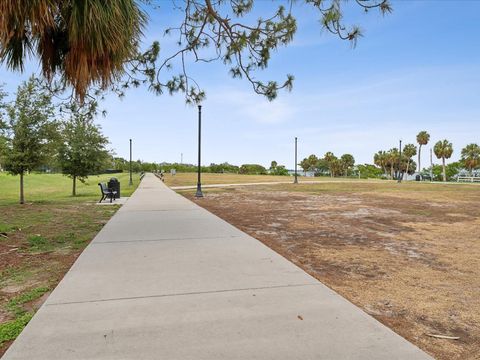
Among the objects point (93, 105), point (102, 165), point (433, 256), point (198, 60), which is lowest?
point (433, 256)

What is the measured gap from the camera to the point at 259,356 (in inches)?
109

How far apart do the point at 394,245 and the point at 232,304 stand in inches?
197

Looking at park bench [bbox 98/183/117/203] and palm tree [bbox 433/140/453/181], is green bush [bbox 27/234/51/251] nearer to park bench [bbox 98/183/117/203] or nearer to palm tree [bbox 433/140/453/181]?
park bench [bbox 98/183/117/203]

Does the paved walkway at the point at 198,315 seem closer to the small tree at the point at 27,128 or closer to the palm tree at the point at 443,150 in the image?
the small tree at the point at 27,128

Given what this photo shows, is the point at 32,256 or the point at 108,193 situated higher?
the point at 108,193

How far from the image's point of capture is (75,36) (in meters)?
5.14

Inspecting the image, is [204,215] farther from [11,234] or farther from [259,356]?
[259,356]

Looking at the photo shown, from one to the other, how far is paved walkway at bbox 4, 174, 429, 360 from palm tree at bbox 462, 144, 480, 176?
273 feet

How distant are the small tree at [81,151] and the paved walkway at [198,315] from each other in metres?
18.6

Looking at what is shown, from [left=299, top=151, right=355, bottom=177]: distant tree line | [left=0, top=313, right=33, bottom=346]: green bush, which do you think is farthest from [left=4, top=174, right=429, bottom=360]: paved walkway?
[left=299, top=151, right=355, bottom=177]: distant tree line

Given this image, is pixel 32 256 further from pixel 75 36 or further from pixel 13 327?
pixel 75 36

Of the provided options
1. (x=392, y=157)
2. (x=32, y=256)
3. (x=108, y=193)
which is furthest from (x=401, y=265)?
(x=392, y=157)

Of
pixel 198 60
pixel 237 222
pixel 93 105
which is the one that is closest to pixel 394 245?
pixel 237 222

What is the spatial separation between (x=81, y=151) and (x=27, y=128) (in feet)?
21.4
